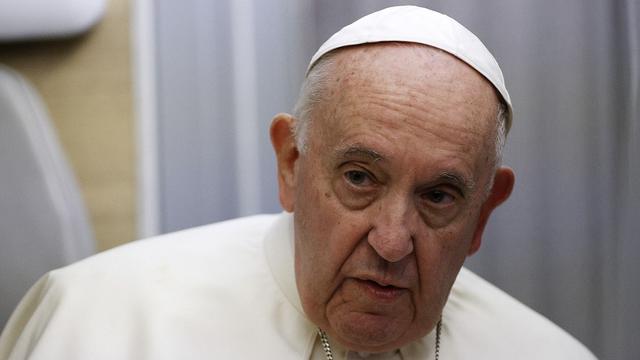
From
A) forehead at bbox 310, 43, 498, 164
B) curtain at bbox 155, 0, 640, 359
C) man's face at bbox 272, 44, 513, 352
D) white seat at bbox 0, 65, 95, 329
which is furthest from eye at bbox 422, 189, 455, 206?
white seat at bbox 0, 65, 95, 329

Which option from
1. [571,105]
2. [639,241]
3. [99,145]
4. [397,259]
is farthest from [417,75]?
[639,241]

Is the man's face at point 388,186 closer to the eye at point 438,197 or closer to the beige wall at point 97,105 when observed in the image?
the eye at point 438,197

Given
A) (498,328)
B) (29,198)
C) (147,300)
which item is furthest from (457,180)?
(29,198)

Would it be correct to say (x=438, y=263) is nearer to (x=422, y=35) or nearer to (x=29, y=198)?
(x=422, y=35)

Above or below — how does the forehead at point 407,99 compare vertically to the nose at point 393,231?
above

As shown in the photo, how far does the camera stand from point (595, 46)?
2740mm

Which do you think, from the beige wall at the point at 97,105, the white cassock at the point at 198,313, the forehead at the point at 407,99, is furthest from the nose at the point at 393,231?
the beige wall at the point at 97,105

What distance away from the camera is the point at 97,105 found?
2.18 meters

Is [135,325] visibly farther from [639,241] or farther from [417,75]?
[639,241]

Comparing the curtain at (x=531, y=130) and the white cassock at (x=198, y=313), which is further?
the curtain at (x=531, y=130)

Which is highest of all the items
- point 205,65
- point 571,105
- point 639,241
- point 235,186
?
point 205,65

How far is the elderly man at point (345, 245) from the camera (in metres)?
1.72

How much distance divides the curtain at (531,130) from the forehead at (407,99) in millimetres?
747

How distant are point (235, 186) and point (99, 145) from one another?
1.56ft
